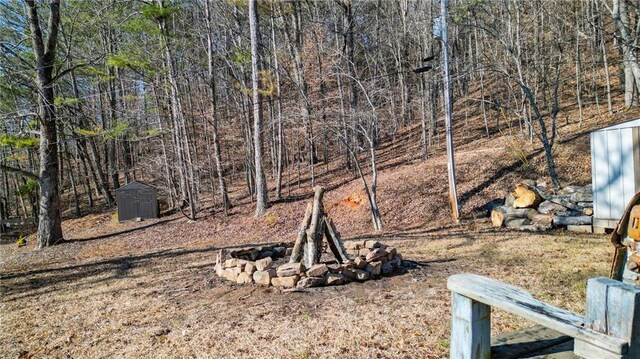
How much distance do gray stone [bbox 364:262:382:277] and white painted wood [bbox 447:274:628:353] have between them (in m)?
3.85

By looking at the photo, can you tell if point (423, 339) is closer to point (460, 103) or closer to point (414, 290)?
point (414, 290)

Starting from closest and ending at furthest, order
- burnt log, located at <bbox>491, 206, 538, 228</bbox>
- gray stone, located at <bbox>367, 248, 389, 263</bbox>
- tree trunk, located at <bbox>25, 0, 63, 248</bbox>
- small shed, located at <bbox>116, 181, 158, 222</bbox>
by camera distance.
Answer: gray stone, located at <bbox>367, 248, 389, 263</bbox> < burnt log, located at <bbox>491, 206, 538, 228</bbox> < tree trunk, located at <bbox>25, 0, 63, 248</bbox> < small shed, located at <bbox>116, 181, 158, 222</bbox>

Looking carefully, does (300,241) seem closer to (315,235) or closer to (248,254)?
(315,235)

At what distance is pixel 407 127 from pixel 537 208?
13978 mm

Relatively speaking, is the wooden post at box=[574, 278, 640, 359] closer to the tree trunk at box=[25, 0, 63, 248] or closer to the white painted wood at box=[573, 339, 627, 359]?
the white painted wood at box=[573, 339, 627, 359]

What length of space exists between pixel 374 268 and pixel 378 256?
24 centimetres

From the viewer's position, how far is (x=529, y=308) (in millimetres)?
1636

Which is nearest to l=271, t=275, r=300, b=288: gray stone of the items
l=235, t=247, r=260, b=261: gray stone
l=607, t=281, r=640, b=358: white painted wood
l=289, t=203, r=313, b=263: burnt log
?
l=289, t=203, r=313, b=263: burnt log

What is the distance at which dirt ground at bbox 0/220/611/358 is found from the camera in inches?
151

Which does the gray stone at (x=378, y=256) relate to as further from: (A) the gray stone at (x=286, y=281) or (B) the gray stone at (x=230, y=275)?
(B) the gray stone at (x=230, y=275)

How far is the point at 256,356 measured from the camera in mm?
3625

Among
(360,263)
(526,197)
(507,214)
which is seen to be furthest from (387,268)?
(526,197)

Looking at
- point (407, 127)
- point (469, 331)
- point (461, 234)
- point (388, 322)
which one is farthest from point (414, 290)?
point (407, 127)

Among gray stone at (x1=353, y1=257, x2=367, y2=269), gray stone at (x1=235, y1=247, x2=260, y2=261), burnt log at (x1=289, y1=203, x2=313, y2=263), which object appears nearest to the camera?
gray stone at (x1=353, y1=257, x2=367, y2=269)
